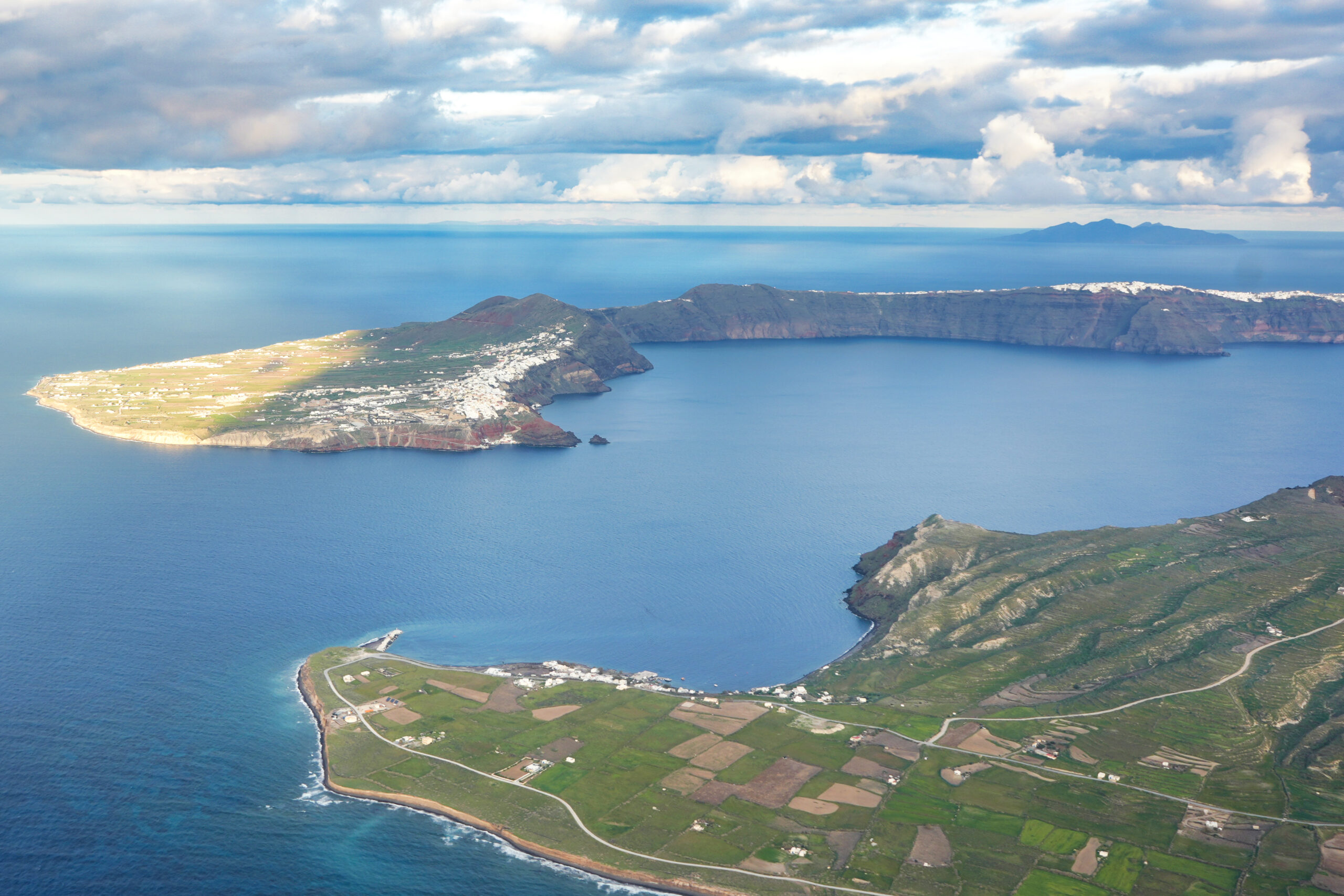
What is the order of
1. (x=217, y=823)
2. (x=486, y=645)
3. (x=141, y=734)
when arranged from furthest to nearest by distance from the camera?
1. (x=486, y=645)
2. (x=141, y=734)
3. (x=217, y=823)

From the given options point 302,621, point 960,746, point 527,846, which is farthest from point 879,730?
point 302,621

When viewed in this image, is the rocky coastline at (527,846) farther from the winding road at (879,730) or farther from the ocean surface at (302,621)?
the winding road at (879,730)

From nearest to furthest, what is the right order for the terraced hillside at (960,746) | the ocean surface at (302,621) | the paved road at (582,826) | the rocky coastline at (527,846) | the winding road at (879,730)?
1. the paved road at (582,826)
2. the rocky coastline at (527,846)
3. the terraced hillside at (960,746)
4. the winding road at (879,730)
5. the ocean surface at (302,621)

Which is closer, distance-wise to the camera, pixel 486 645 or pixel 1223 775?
pixel 1223 775

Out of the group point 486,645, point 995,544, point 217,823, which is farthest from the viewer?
point 995,544

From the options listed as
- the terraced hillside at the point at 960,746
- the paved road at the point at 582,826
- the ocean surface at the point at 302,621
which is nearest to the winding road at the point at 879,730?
the paved road at the point at 582,826

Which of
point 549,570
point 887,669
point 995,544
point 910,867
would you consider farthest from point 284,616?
point 995,544

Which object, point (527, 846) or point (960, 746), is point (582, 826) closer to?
point (527, 846)

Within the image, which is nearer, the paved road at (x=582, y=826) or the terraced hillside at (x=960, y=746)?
the paved road at (x=582, y=826)

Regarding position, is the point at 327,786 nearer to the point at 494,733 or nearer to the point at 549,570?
the point at 494,733
